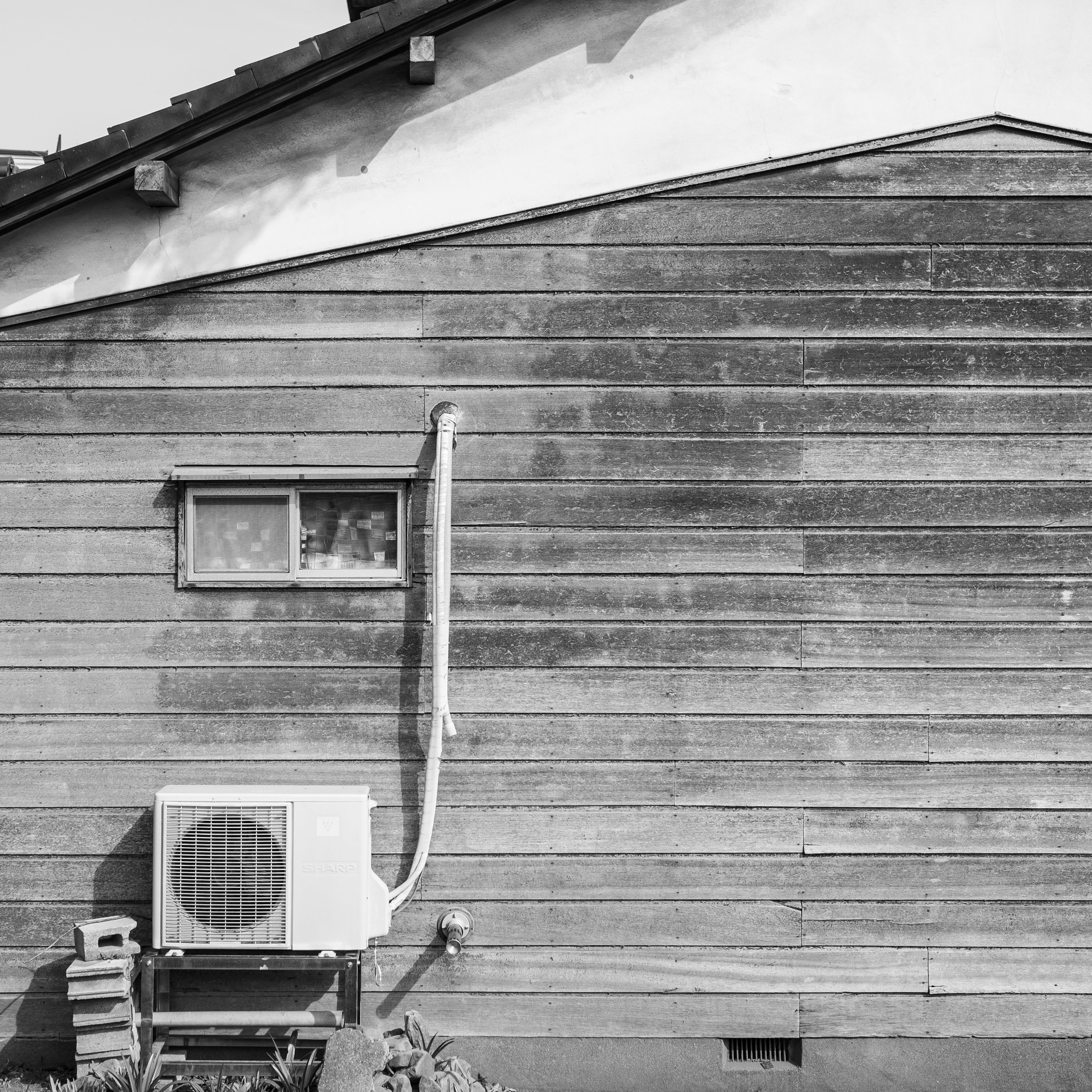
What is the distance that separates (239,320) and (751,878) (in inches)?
131

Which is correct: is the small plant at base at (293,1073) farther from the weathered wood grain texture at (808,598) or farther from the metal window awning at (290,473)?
the metal window awning at (290,473)

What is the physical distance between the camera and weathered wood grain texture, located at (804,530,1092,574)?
4141mm

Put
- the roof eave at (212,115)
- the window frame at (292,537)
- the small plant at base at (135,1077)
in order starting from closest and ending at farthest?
1. the small plant at base at (135,1077)
2. the roof eave at (212,115)
3. the window frame at (292,537)

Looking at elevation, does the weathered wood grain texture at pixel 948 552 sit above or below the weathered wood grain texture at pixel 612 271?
below

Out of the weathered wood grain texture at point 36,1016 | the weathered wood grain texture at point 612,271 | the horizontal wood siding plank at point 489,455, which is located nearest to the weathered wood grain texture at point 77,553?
the horizontal wood siding plank at point 489,455

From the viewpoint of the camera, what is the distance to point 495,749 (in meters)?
4.13

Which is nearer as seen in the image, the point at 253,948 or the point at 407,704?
the point at 253,948

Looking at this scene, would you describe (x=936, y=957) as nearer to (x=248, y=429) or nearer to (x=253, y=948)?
(x=253, y=948)

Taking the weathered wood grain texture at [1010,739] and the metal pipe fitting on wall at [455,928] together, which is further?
the weathered wood grain texture at [1010,739]

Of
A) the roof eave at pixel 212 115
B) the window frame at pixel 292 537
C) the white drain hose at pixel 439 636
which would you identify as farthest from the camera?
the window frame at pixel 292 537

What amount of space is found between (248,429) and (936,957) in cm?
379

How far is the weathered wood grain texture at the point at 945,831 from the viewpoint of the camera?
4.14m

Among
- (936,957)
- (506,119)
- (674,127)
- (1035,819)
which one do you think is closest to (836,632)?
(1035,819)

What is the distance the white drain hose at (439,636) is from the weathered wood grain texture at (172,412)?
41 centimetres
